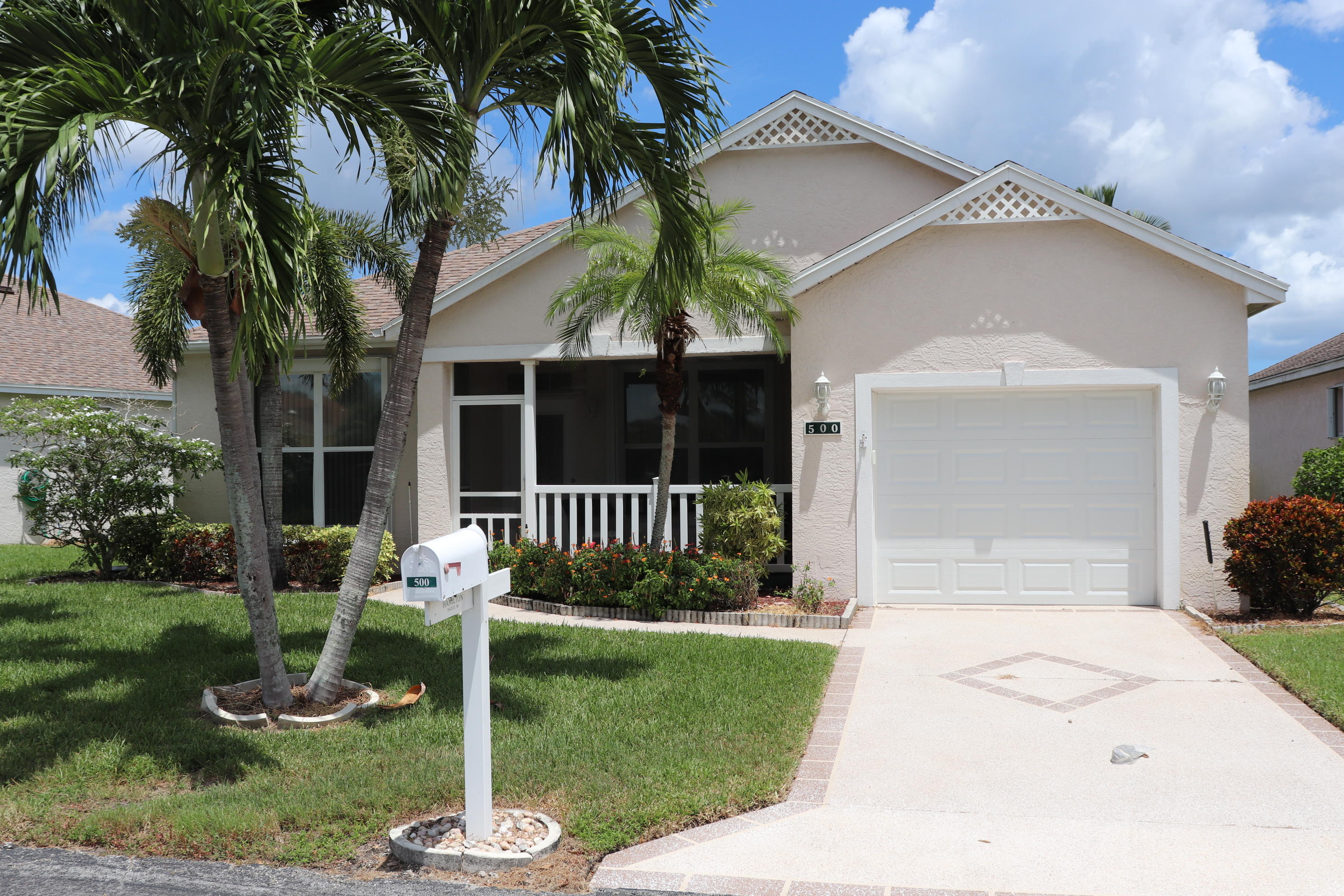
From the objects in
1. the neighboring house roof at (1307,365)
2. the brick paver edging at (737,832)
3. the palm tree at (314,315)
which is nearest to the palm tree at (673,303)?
the palm tree at (314,315)

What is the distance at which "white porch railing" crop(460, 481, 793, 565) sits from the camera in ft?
37.3

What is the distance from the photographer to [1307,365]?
19438 millimetres

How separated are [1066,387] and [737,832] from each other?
729 centimetres

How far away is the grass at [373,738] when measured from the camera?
14.8 feet

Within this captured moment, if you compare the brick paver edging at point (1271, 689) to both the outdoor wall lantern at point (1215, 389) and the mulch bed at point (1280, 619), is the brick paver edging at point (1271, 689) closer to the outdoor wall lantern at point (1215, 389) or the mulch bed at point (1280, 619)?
the mulch bed at point (1280, 619)

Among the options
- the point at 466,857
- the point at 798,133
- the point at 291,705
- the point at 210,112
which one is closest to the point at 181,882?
the point at 466,857

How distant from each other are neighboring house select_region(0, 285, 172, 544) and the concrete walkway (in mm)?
15766

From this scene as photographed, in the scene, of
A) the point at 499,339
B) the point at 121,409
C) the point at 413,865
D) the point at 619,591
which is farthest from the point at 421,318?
the point at 121,409

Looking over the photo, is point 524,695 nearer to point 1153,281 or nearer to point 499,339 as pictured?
point 499,339

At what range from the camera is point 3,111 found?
4.62 meters

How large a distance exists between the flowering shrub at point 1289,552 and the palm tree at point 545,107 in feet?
20.9

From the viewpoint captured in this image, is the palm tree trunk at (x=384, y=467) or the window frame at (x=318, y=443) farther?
the window frame at (x=318, y=443)

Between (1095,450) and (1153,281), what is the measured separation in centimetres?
181

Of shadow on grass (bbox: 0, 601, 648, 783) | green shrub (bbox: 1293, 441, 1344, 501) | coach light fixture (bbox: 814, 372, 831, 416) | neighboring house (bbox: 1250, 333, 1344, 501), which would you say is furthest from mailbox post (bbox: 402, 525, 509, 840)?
neighboring house (bbox: 1250, 333, 1344, 501)
